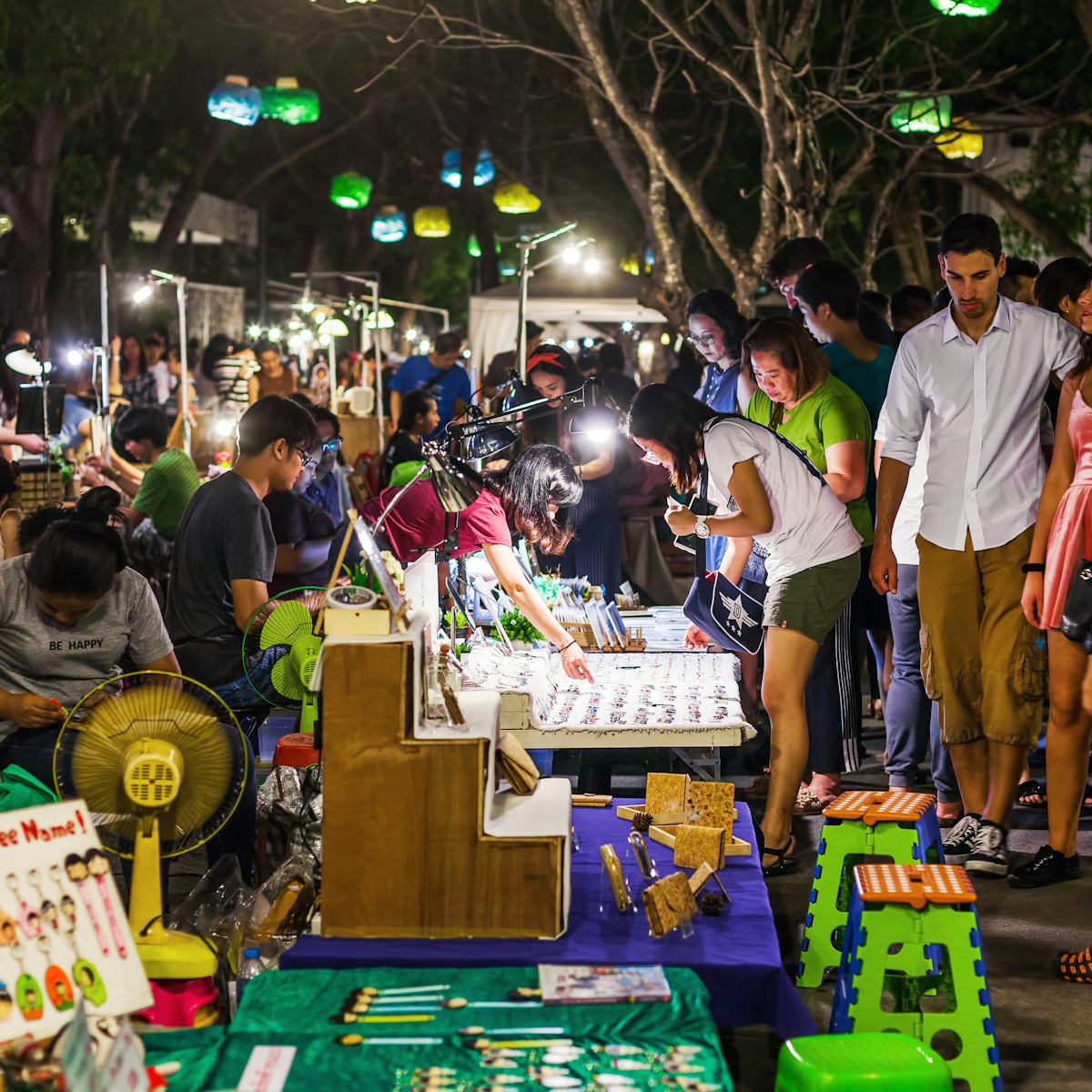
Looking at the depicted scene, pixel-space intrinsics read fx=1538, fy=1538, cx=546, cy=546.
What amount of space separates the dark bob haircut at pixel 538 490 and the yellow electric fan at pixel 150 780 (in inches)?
78.8

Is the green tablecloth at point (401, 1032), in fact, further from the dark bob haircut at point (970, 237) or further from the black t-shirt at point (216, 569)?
the dark bob haircut at point (970, 237)

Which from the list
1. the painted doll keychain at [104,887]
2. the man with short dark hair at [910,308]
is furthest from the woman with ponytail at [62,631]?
the man with short dark hair at [910,308]

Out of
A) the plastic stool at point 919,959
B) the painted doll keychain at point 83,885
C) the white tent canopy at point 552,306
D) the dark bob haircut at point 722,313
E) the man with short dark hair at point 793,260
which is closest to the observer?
the painted doll keychain at point 83,885

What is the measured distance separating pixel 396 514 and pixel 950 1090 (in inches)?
123

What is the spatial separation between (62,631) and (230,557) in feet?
2.75

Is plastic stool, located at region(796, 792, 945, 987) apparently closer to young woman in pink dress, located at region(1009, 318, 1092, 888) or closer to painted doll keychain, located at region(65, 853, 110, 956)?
young woman in pink dress, located at region(1009, 318, 1092, 888)

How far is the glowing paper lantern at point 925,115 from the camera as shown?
12281 millimetres

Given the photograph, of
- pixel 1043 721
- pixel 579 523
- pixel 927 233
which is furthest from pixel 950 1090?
pixel 927 233

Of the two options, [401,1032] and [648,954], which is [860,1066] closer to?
[648,954]

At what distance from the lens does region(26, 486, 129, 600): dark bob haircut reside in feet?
14.2

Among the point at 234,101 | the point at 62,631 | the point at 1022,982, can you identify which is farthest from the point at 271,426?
the point at 234,101

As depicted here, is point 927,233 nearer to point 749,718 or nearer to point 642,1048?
point 749,718

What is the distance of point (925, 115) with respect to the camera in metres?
12.1

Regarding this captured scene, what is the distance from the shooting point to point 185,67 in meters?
20.8
